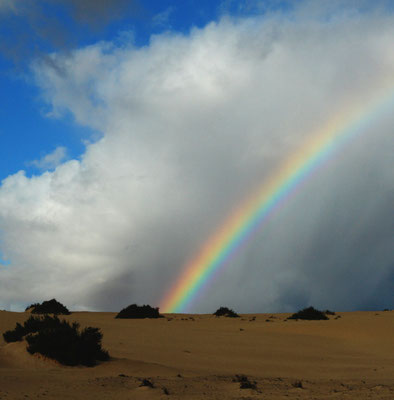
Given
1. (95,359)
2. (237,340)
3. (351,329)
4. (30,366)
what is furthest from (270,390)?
(351,329)

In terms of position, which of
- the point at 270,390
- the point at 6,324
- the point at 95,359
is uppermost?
the point at 6,324

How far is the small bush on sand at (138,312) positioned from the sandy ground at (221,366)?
8.89 m

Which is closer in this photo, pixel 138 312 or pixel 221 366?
pixel 221 366

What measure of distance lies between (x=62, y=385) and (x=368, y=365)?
10061mm

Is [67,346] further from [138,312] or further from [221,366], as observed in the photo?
[138,312]

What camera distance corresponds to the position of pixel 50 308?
1400 inches

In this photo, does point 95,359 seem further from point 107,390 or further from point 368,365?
point 368,365

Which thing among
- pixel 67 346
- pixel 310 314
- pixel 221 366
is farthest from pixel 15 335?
pixel 310 314

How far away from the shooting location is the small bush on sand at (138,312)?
3233 centimetres

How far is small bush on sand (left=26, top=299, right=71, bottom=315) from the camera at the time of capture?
115ft

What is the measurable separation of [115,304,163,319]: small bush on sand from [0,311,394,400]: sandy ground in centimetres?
889

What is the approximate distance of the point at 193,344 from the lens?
18125 millimetres

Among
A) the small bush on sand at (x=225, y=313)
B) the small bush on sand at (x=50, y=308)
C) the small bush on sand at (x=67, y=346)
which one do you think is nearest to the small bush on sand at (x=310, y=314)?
the small bush on sand at (x=225, y=313)

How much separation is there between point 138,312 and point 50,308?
779cm
